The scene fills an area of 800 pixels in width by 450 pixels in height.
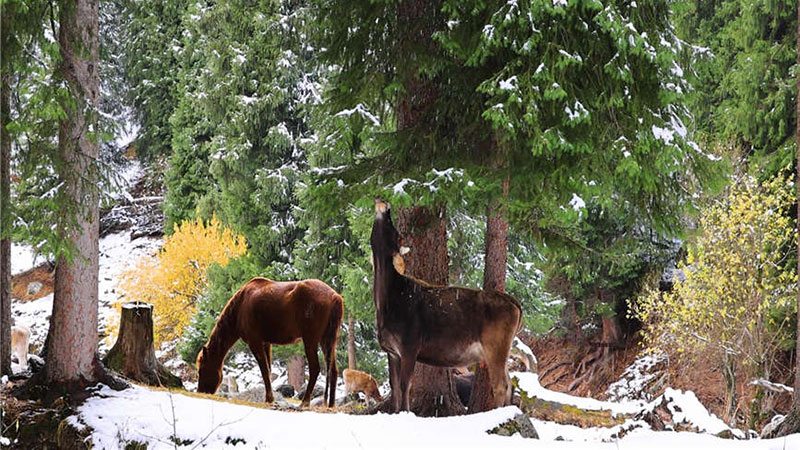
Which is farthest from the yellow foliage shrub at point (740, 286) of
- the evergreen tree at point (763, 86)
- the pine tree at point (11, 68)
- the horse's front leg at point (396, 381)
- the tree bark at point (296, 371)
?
the pine tree at point (11, 68)

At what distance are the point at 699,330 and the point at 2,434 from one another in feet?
44.5

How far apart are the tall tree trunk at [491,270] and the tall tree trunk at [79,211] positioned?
4.20 metres

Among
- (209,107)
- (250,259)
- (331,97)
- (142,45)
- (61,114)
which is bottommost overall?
(250,259)

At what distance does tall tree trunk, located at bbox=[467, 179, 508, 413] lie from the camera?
341 inches

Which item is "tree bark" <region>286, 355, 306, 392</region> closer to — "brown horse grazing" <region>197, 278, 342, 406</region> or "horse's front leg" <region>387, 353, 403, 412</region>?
"brown horse grazing" <region>197, 278, 342, 406</region>

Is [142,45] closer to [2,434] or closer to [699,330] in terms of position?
[699,330]

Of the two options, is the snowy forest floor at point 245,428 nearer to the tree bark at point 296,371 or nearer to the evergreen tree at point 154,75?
the tree bark at point 296,371

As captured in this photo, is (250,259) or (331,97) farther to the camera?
(250,259)

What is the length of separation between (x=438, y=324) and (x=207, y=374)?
4.26 meters

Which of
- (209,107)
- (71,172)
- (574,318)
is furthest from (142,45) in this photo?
(71,172)

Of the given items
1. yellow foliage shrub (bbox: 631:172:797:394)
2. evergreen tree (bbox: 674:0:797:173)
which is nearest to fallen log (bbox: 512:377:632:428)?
yellow foliage shrub (bbox: 631:172:797:394)

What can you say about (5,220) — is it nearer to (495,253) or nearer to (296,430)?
(296,430)

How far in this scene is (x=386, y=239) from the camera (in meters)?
8.03

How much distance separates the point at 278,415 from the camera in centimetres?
771
